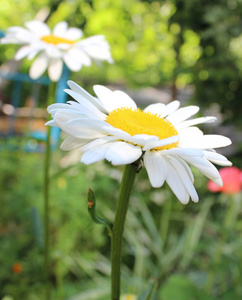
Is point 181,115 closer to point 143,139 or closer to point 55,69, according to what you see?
point 143,139

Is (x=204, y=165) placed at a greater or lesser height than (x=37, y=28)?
lesser

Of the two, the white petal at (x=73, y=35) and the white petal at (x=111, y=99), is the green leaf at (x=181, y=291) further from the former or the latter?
the white petal at (x=73, y=35)

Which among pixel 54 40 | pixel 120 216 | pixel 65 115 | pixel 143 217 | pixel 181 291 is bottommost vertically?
pixel 181 291

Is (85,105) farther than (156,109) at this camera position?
No

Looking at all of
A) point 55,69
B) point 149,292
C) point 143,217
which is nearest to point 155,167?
point 149,292

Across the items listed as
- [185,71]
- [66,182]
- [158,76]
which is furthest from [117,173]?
[158,76]

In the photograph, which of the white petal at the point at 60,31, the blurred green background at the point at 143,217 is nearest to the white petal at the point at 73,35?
the white petal at the point at 60,31

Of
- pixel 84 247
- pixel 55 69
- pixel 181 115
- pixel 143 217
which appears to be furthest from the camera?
pixel 143 217

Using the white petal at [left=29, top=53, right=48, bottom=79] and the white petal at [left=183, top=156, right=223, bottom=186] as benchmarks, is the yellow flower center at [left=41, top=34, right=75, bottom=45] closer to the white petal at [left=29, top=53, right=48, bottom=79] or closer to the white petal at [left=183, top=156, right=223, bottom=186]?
the white petal at [left=29, top=53, right=48, bottom=79]
